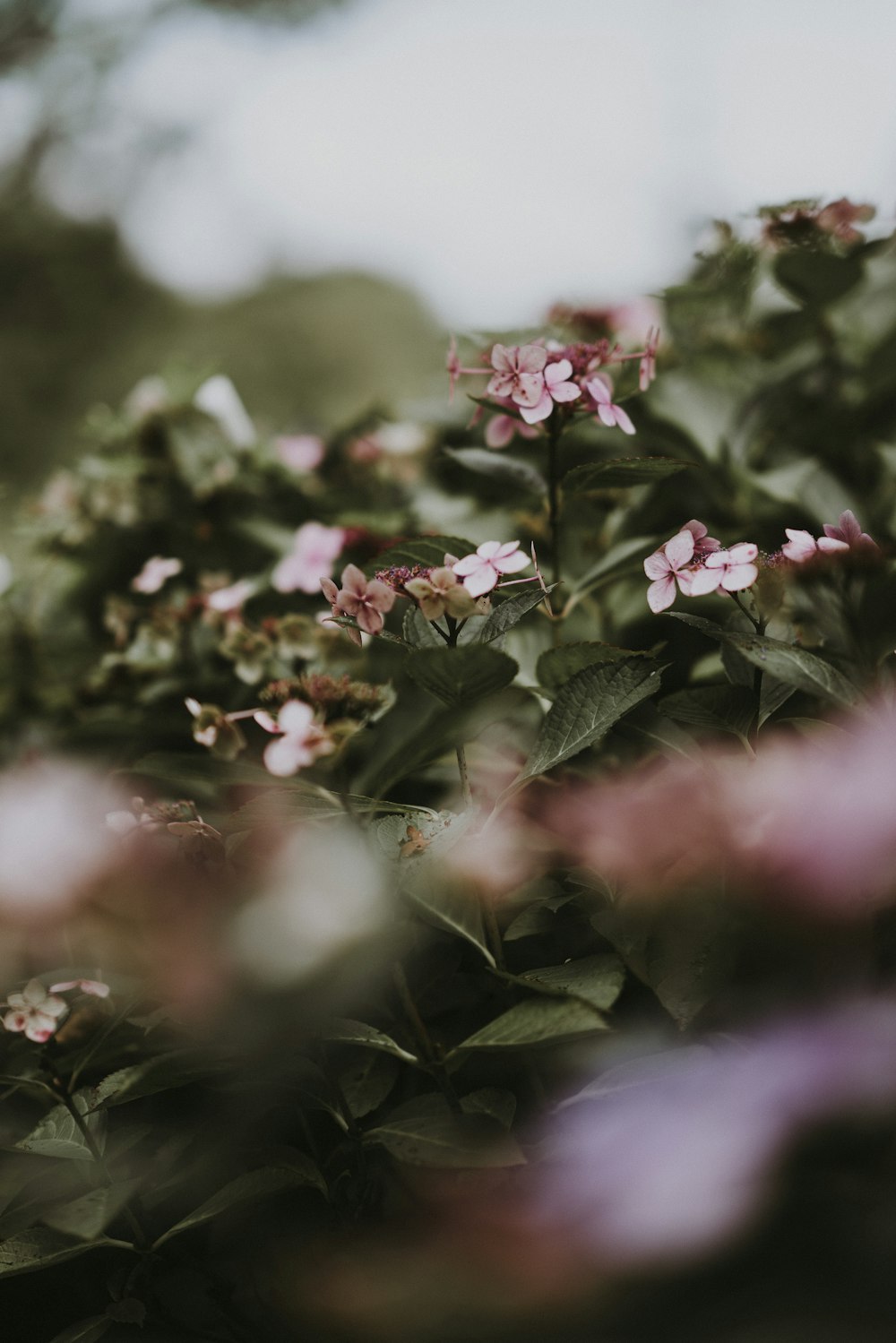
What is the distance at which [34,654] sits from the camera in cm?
118

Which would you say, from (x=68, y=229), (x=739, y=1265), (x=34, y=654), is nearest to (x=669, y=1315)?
(x=739, y=1265)

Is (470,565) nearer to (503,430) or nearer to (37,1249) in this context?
(503,430)

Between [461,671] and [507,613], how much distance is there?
7cm

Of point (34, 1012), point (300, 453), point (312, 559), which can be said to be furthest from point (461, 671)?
point (300, 453)

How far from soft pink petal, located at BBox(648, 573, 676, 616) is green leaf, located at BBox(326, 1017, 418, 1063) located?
26 cm

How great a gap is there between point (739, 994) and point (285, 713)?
27 cm

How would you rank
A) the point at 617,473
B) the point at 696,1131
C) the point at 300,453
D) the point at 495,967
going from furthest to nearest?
the point at 300,453 < the point at 617,473 < the point at 495,967 < the point at 696,1131

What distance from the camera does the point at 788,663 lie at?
492mm

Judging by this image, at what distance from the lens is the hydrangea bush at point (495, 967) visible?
40 cm

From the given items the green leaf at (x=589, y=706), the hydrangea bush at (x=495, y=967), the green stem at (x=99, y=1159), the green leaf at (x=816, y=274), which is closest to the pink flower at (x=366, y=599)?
the hydrangea bush at (x=495, y=967)

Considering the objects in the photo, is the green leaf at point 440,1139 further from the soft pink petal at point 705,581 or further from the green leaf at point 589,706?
the soft pink petal at point 705,581

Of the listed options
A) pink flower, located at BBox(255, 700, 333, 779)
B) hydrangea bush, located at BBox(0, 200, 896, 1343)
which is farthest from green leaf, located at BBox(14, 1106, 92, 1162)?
pink flower, located at BBox(255, 700, 333, 779)

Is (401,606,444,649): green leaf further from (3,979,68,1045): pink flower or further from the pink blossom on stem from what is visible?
(3,979,68,1045): pink flower

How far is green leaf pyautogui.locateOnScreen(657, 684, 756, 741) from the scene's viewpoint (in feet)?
1.74
